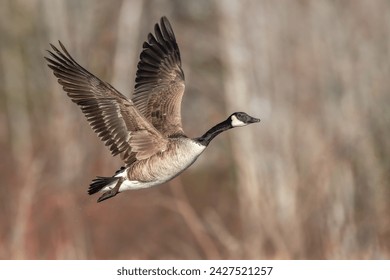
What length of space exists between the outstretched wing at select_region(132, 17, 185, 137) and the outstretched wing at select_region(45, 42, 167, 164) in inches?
28.4

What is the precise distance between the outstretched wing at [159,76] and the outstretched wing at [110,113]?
2.37 ft

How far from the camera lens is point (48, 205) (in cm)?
1102

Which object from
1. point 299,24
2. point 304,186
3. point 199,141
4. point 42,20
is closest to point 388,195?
point 304,186

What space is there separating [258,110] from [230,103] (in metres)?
1.14

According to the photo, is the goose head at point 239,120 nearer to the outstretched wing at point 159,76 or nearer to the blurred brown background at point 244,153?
the outstretched wing at point 159,76

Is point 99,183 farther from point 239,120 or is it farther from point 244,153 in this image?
point 244,153

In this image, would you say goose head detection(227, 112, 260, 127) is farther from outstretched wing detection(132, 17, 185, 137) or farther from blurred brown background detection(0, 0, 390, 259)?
blurred brown background detection(0, 0, 390, 259)

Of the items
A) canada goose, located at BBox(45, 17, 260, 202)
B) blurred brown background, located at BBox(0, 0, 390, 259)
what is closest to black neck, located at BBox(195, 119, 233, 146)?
canada goose, located at BBox(45, 17, 260, 202)

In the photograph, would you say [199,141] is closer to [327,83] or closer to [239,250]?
[239,250]

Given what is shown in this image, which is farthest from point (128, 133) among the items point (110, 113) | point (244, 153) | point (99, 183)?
point (244, 153)

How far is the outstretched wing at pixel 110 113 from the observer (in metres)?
4.23

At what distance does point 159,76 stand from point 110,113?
1086 mm

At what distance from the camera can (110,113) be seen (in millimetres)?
4320

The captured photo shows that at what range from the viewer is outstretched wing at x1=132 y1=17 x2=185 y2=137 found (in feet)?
16.8
